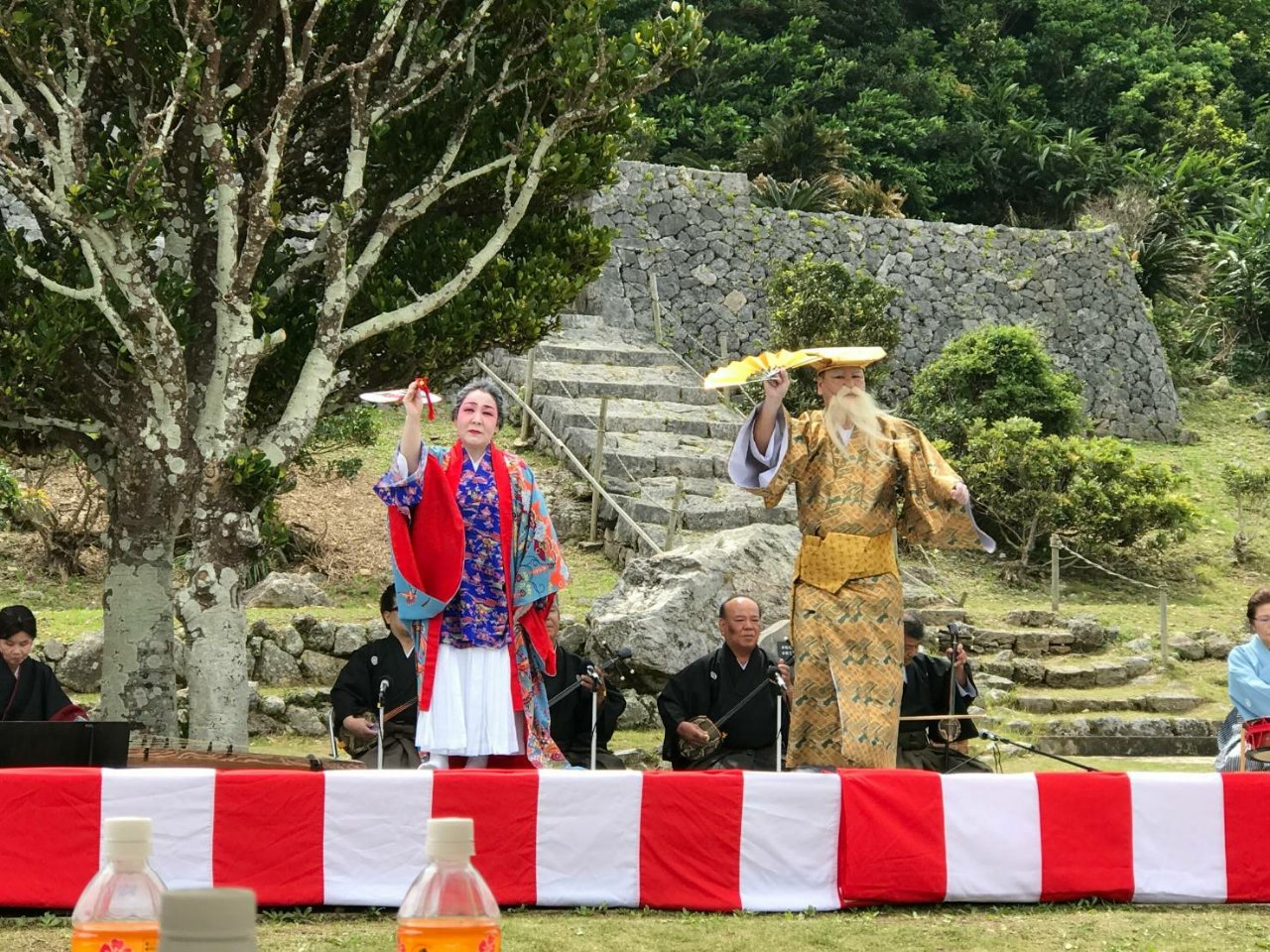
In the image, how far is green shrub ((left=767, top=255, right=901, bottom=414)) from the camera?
60.3 ft

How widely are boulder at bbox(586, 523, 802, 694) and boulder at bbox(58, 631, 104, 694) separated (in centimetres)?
300

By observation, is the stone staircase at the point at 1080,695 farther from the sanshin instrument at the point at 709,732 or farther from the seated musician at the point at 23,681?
the seated musician at the point at 23,681

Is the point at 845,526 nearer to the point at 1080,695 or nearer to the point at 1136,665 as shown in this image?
the point at 1080,695

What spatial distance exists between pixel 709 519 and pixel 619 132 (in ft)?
19.9

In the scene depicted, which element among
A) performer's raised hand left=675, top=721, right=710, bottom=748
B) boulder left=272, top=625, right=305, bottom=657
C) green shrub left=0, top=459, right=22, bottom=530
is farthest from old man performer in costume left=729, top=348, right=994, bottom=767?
green shrub left=0, top=459, right=22, bottom=530

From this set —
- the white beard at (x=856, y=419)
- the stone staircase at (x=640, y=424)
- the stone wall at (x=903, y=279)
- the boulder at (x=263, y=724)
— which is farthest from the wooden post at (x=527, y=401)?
the white beard at (x=856, y=419)

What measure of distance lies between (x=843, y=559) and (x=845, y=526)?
138 mm

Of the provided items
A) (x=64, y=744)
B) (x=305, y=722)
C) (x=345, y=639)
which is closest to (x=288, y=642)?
(x=345, y=639)

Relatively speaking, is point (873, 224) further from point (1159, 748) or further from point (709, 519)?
point (1159, 748)

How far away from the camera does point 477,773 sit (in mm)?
5484

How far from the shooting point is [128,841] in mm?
2264

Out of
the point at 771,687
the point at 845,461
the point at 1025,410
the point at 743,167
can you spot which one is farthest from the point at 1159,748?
the point at 743,167

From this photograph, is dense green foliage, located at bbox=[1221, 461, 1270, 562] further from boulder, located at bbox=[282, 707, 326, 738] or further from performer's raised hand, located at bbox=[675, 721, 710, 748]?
performer's raised hand, located at bbox=[675, 721, 710, 748]

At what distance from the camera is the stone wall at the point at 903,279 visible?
21.5m
